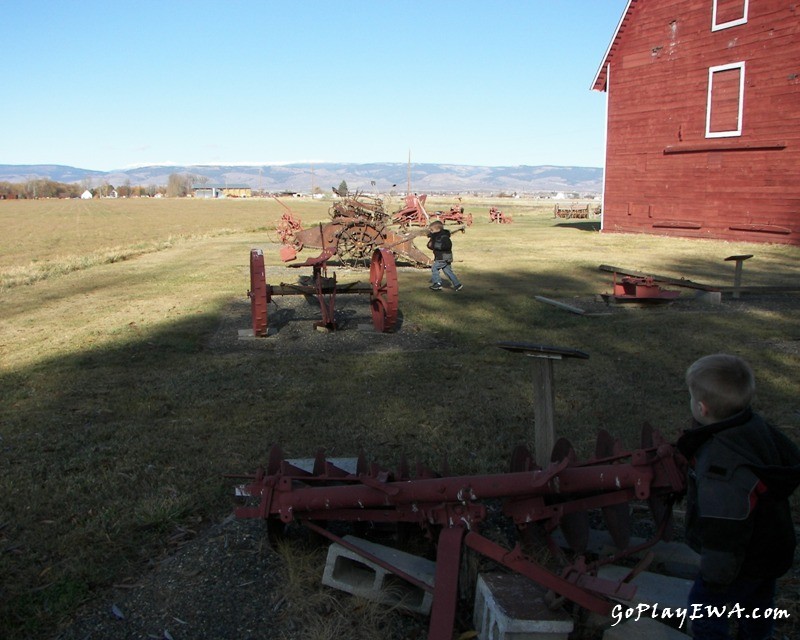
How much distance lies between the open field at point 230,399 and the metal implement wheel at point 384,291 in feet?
1.06

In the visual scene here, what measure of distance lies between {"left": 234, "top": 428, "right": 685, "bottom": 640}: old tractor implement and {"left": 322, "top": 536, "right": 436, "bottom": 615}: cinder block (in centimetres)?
9

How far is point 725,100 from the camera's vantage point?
2081 centimetres

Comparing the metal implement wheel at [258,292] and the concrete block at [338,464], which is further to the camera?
the metal implement wheel at [258,292]

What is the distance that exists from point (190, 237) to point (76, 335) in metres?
22.0

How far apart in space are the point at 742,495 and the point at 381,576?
1.52 metres

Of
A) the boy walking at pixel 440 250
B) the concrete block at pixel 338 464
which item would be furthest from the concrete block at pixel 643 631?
the boy walking at pixel 440 250

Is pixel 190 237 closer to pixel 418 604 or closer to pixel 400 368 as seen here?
pixel 400 368

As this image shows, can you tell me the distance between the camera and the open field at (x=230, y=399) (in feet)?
12.8

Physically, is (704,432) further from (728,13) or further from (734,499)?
(728,13)

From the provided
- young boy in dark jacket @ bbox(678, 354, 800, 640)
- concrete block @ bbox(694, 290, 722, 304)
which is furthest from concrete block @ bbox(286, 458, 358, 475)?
concrete block @ bbox(694, 290, 722, 304)

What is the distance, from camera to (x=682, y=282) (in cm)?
1058

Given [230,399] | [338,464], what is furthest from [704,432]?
[230,399]

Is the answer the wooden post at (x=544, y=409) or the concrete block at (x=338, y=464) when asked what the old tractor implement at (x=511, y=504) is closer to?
the wooden post at (x=544, y=409)

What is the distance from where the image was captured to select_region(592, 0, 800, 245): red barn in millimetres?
19328
